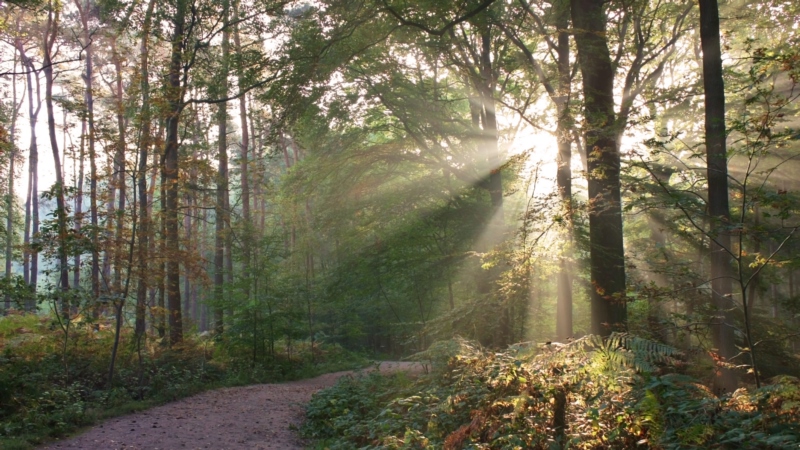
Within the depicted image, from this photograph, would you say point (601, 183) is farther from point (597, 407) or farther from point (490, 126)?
point (490, 126)

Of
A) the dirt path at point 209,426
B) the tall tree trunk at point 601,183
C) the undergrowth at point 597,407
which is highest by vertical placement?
the tall tree trunk at point 601,183

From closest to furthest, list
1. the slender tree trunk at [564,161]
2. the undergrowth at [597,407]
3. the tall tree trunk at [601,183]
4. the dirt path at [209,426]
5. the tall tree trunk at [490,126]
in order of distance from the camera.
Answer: the undergrowth at [597,407] < the tall tree trunk at [601,183] < the slender tree trunk at [564,161] < the dirt path at [209,426] < the tall tree trunk at [490,126]

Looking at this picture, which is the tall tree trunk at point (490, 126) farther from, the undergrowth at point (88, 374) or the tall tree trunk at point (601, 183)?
the undergrowth at point (88, 374)

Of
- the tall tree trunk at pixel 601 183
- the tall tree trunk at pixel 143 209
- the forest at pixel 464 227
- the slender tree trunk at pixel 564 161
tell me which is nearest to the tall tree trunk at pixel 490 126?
the forest at pixel 464 227

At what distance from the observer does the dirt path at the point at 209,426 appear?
7297 mm

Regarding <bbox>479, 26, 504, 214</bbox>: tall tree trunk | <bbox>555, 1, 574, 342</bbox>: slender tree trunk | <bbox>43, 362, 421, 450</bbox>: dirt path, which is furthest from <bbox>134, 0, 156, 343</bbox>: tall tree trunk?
<bbox>479, 26, 504, 214</bbox>: tall tree trunk

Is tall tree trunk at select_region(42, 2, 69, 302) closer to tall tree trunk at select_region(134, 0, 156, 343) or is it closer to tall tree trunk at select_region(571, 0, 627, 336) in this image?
tall tree trunk at select_region(134, 0, 156, 343)

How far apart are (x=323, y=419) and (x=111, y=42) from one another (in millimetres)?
19129

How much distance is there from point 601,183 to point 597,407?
3.53m

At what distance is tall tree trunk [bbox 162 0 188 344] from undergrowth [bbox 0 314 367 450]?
0.95 m

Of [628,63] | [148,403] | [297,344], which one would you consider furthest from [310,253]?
[628,63]

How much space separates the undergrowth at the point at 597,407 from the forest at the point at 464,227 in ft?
0.08

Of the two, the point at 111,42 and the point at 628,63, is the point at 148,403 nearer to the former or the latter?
the point at 628,63

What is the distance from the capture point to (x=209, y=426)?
8.59 metres
